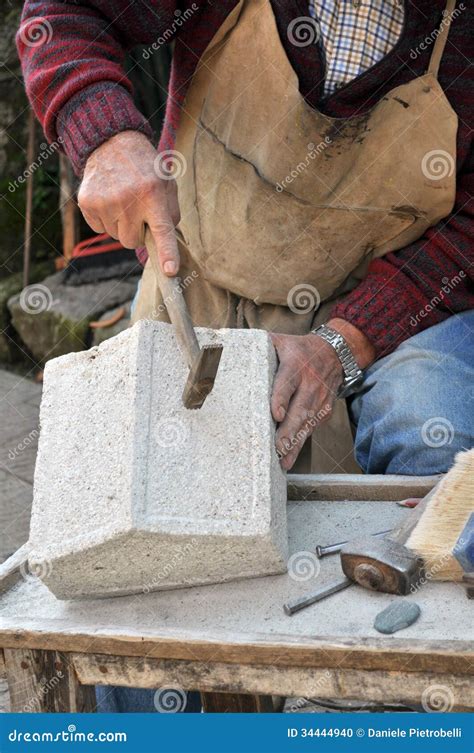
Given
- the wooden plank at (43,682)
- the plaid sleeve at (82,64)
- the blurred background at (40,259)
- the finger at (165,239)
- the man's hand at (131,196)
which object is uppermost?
the plaid sleeve at (82,64)

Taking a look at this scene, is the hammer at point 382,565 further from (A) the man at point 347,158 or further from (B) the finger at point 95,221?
(B) the finger at point 95,221

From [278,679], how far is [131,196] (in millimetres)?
1046

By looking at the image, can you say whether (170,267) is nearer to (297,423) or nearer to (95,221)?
(95,221)

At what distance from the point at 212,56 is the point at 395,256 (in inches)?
26.2

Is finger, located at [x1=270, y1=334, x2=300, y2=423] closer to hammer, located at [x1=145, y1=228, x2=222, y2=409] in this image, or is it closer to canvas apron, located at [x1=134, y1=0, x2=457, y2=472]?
hammer, located at [x1=145, y1=228, x2=222, y2=409]

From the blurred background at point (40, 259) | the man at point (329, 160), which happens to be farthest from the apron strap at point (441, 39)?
the blurred background at point (40, 259)

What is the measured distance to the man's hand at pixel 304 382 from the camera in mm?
2035

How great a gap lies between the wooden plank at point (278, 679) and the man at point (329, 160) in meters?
0.75

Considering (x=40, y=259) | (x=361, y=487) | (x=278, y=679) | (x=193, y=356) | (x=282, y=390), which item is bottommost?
(x=40, y=259)

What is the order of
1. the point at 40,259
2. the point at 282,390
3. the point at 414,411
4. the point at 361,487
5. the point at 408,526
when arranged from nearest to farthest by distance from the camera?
1. the point at 408,526
2. the point at 282,390
3. the point at 361,487
4. the point at 414,411
5. the point at 40,259

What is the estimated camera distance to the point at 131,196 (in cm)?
212

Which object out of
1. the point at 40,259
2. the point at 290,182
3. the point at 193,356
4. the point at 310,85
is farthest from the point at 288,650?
the point at 40,259

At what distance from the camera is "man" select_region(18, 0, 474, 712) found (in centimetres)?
230

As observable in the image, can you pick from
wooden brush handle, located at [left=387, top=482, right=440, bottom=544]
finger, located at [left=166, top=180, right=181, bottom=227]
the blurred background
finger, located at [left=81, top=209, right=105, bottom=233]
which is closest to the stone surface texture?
wooden brush handle, located at [left=387, top=482, right=440, bottom=544]
